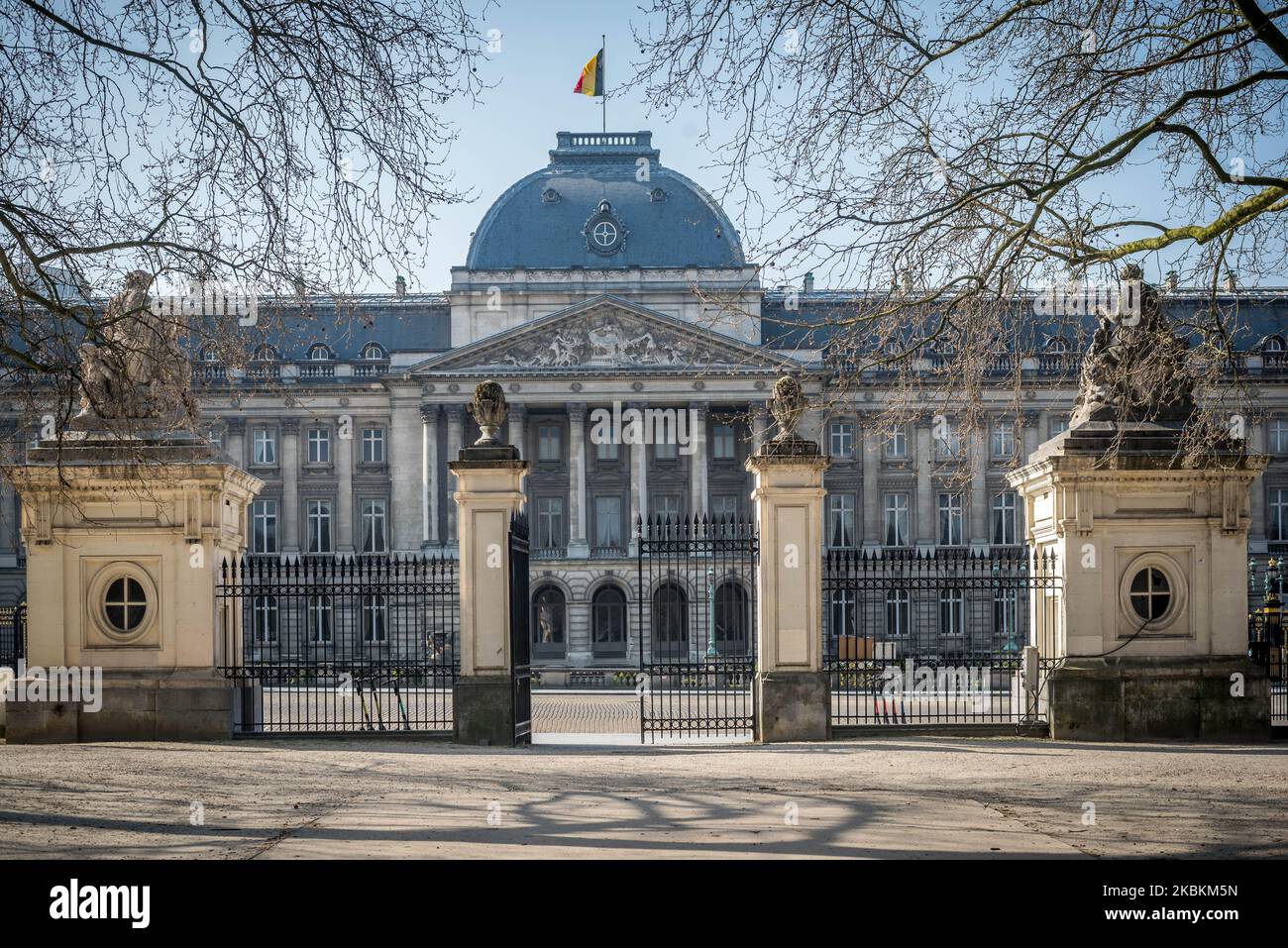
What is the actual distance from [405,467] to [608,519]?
935 centimetres

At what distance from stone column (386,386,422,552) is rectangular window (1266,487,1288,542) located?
122 feet

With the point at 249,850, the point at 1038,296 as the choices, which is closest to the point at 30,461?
the point at 249,850

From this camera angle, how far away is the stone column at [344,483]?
68.6 m

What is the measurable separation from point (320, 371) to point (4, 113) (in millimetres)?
58450

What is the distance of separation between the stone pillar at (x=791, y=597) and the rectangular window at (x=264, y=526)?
177 feet

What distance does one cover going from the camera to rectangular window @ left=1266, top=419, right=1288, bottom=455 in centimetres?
6644

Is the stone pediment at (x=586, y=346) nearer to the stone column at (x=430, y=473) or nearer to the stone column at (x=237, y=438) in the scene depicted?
the stone column at (x=430, y=473)

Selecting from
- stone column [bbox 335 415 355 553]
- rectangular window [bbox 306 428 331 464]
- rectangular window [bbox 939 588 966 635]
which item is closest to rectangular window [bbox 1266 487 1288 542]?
rectangular window [bbox 939 588 966 635]

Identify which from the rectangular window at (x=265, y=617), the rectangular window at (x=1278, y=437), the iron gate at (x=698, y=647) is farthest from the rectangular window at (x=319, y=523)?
the rectangular window at (x=1278, y=437)

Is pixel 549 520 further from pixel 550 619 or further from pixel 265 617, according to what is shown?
pixel 265 617

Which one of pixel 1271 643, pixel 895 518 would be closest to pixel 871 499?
pixel 895 518

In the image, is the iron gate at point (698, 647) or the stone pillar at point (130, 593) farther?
the iron gate at point (698, 647)

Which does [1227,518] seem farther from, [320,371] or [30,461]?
[320,371]

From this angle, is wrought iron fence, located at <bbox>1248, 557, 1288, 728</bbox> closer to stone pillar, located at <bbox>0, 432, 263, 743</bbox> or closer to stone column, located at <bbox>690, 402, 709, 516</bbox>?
stone pillar, located at <bbox>0, 432, 263, 743</bbox>
